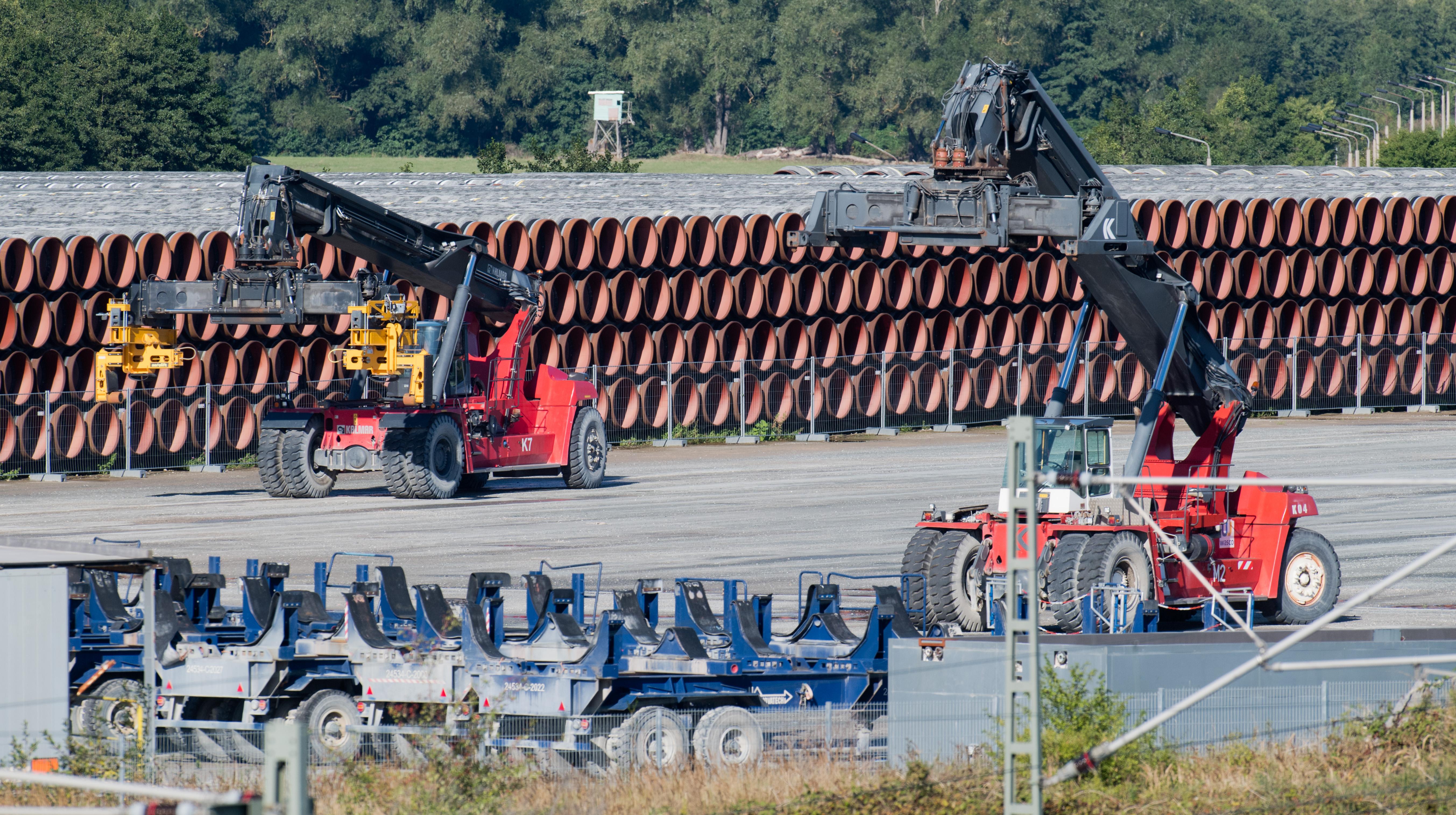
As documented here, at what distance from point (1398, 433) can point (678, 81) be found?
77.6 metres

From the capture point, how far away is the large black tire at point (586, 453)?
2908cm

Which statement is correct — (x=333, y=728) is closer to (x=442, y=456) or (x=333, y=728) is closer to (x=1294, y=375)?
(x=442, y=456)

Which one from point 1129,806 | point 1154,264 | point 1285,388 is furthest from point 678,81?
point 1129,806

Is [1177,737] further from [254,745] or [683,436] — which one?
[683,436]

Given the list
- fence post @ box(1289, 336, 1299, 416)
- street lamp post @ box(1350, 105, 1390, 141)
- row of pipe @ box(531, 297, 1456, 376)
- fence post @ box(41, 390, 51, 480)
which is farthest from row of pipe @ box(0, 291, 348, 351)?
street lamp post @ box(1350, 105, 1390, 141)

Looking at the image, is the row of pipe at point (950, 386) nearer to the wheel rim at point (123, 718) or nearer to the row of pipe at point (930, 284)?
the row of pipe at point (930, 284)

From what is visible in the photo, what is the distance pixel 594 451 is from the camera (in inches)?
1157

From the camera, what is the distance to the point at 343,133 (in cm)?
10481

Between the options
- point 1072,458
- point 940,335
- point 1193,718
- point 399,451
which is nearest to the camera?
point 1193,718

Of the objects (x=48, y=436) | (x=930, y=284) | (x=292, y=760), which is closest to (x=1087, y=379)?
(x=930, y=284)

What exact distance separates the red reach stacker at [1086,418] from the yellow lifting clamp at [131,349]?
10844 millimetres

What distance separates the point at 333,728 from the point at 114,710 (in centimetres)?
158

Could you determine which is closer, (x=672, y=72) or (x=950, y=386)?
(x=950, y=386)

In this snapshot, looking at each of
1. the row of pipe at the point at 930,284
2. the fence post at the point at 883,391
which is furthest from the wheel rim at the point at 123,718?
the fence post at the point at 883,391
